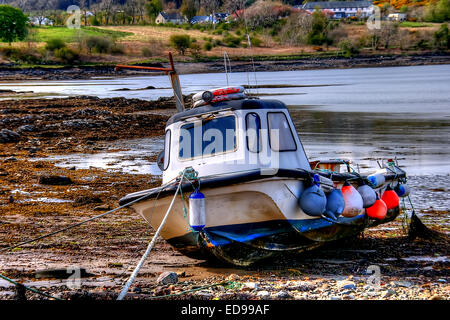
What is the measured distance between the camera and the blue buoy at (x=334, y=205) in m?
9.38

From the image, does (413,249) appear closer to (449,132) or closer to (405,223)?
(405,223)

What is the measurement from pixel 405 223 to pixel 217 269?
494 centimetres

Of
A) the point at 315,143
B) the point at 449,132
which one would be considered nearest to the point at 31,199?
the point at 315,143

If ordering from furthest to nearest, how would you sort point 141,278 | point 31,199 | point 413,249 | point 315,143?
point 315,143
point 31,199
point 413,249
point 141,278

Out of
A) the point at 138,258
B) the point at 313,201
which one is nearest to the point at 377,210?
the point at 313,201

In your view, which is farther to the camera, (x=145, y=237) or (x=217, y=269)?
(x=145, y=237)

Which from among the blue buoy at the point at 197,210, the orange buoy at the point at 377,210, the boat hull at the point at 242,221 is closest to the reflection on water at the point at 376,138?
the orange buoy at the point at 377,210

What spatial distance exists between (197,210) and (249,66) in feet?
306

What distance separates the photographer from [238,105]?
916 centimetres

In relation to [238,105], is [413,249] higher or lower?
lower

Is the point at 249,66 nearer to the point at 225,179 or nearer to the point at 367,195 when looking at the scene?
the point at 367,195

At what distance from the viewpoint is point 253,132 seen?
9.06 meters

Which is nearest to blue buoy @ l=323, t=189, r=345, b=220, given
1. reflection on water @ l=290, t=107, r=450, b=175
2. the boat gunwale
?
the boat gunwale

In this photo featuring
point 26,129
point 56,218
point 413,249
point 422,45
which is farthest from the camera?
point 422,45
